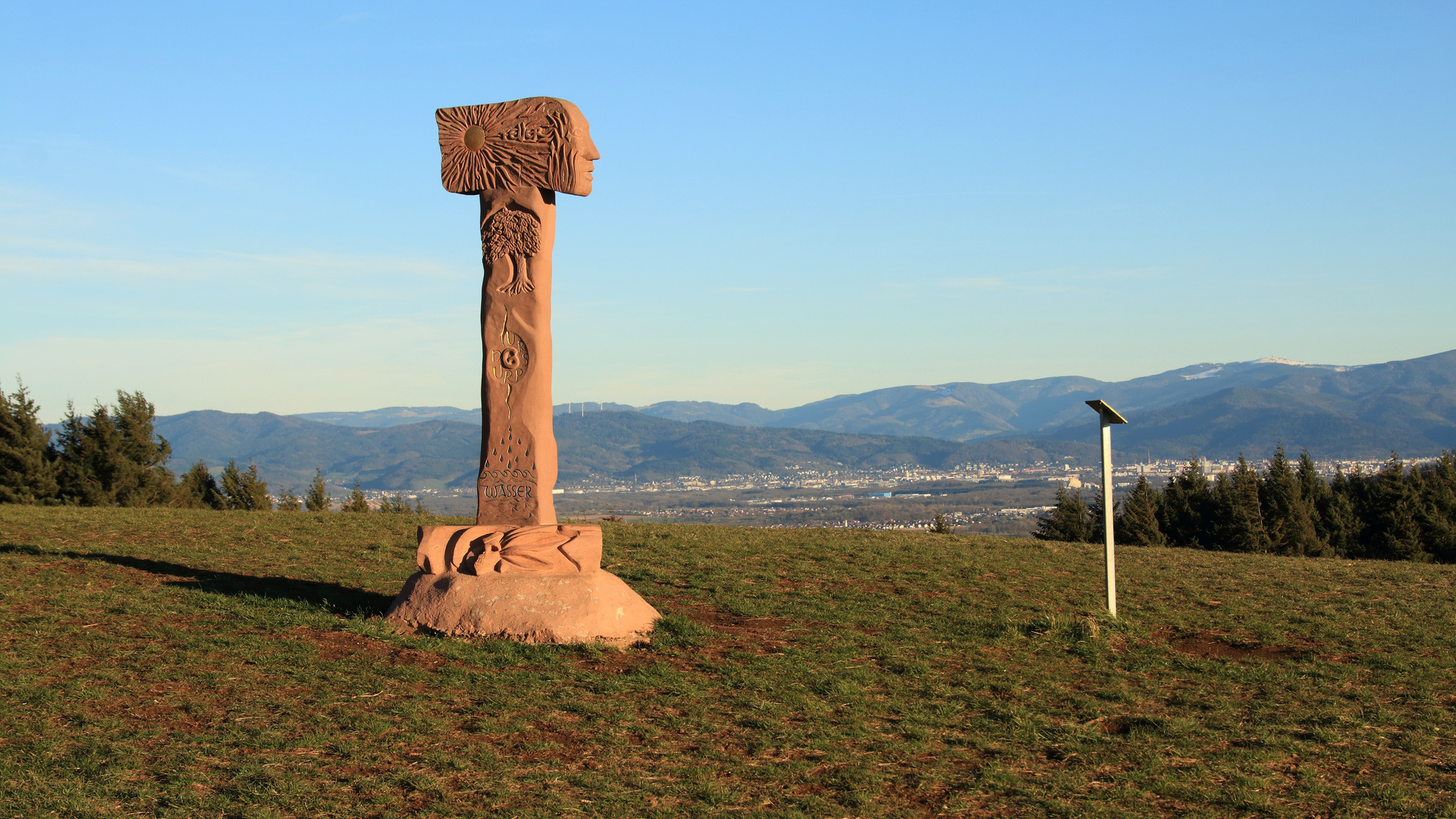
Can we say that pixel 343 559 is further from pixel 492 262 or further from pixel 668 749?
pixel 668 749

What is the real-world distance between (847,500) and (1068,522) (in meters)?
113

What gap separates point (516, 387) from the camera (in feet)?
34.4

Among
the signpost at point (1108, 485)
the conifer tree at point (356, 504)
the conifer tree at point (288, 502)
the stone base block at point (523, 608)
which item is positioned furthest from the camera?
the conifer tree at point (356, 504)

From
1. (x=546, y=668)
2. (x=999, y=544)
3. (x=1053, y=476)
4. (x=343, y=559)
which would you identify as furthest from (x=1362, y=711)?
(x=1053, y=476)

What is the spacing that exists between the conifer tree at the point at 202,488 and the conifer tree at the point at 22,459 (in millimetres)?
4342

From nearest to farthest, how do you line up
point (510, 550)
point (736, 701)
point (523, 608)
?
point (736, 701) < point (523, 608) < point (510, 550)

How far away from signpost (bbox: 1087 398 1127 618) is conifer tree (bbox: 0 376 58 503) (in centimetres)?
2639

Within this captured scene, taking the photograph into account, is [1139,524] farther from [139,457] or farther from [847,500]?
[847,500]

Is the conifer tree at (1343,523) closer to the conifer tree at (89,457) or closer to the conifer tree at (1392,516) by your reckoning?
the conifer tree at (1392,516)

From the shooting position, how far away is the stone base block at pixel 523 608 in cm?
963

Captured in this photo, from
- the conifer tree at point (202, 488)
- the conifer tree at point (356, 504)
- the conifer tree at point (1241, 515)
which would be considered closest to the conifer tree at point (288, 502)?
the conifer tree at point (356, 504)

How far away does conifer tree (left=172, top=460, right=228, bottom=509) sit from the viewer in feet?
103

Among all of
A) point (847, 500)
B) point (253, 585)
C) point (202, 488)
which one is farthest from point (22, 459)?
point (847, 500)

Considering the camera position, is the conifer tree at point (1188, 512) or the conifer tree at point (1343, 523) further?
the conifer tree at point (1188, 512)
